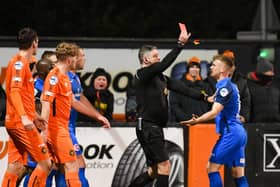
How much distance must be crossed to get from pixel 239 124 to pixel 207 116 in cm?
77

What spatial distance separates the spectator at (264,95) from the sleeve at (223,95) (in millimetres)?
2859

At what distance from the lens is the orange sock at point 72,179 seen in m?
14.6

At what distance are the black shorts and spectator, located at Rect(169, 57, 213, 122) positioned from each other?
2.13 m

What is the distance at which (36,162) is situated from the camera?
15.2 meters

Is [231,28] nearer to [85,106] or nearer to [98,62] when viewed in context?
[98,62]

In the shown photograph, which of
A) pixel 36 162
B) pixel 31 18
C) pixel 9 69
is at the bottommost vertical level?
pixel 36 162

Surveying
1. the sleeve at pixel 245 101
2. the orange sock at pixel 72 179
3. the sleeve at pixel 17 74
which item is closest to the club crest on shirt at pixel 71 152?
the orange sock at pixel 72 179

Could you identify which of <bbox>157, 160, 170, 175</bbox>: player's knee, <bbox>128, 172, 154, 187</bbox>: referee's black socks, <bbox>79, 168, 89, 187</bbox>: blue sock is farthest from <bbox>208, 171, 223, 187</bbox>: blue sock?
<bbox>79, 168, 89, 187</bbox>: blue sock

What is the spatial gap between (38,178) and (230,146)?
2.68 metres

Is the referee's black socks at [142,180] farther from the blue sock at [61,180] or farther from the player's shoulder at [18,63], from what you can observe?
the player's shoulder at [18,63]

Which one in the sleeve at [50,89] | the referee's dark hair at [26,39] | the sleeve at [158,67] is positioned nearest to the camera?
the referee's dark hair at [26,39]

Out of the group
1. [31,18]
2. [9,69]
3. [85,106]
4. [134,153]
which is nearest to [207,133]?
[134,153]

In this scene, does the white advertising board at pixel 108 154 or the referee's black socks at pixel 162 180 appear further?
the white advertising board at pixel 108 154

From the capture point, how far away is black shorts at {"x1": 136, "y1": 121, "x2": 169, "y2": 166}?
51.2ft
